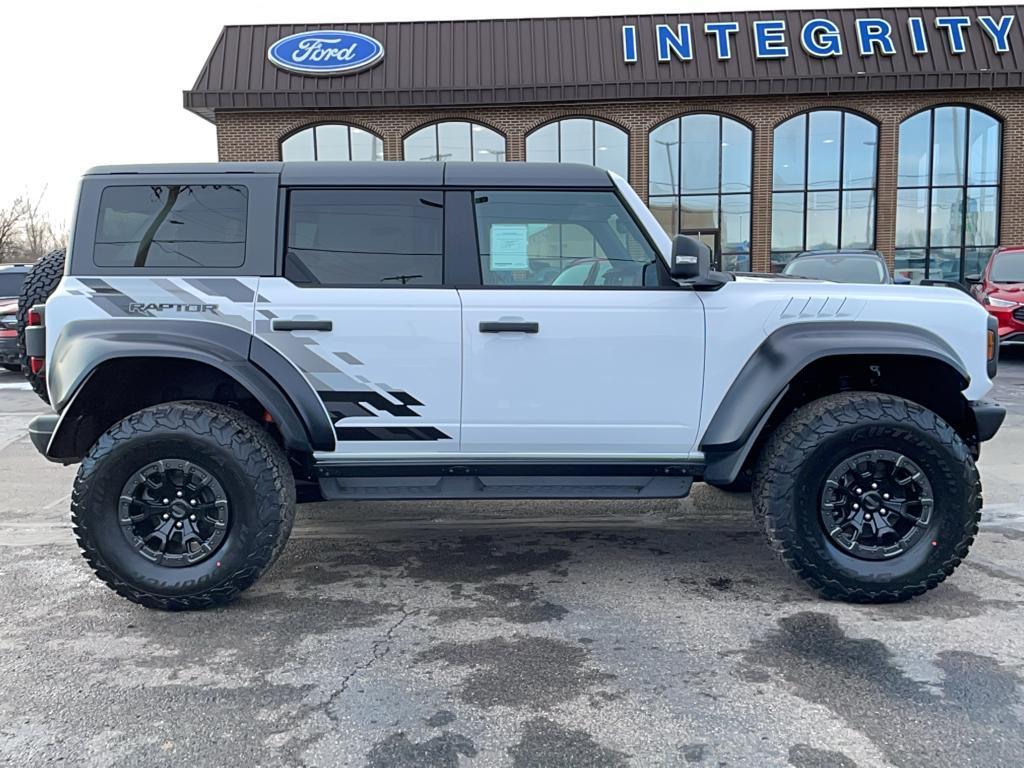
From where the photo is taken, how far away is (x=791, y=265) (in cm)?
1186

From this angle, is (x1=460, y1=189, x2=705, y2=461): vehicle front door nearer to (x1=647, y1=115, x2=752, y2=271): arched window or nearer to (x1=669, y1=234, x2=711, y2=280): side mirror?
(x1=669, y1=234, x2=711, y2=280): side mirror

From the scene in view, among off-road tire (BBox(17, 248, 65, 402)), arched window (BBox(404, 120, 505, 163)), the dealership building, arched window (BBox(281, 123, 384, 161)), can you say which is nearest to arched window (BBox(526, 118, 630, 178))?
the dealership building

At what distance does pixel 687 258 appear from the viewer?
3576 mm

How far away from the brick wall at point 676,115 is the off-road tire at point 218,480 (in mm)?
17648

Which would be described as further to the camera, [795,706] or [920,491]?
[920,491]

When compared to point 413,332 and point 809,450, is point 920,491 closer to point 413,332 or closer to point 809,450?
point 809,450

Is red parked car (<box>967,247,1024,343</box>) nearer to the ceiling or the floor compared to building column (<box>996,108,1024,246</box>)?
nearer to the floor

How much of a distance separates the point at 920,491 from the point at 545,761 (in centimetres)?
218

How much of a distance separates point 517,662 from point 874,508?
1773mm

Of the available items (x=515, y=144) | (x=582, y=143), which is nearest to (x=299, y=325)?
(x=515, y=144)

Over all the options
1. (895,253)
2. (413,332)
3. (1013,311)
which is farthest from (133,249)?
(895,253)

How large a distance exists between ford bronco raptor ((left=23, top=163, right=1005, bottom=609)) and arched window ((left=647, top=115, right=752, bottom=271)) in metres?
17.2

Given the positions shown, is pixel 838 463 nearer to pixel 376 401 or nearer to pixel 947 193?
pixel 376 401

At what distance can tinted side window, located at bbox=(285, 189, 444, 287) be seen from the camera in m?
3.76
